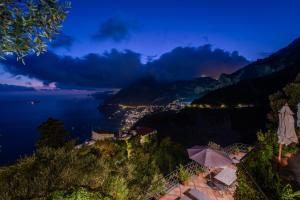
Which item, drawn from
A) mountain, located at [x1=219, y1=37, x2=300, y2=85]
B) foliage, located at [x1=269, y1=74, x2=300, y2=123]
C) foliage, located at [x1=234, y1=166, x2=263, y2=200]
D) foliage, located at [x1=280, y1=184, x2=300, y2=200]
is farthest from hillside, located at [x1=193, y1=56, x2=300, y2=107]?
foliage, located at [x1=280, y1=184, x2=300, y2=200]

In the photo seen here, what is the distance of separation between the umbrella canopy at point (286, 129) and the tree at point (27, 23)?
25.0 ft

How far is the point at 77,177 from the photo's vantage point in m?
6.89

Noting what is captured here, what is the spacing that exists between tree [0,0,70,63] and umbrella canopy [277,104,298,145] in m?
7.62

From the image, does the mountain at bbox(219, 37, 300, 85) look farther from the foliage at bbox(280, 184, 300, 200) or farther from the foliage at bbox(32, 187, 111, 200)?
the foliage at bbox(32, 187, 111, 200)

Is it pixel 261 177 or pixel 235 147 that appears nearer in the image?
pixel 261 177

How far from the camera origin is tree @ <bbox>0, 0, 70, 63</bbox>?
3.92 meters

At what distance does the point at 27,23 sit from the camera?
13.4 feet

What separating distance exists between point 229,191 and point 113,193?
627cm

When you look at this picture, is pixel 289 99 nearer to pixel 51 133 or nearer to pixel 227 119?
pixel 51 133

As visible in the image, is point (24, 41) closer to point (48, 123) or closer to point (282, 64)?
point (48, 123)

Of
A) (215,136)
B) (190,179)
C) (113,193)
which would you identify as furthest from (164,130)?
(113,193)

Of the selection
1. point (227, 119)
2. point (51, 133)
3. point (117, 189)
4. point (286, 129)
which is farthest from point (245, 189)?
point (227, 119)

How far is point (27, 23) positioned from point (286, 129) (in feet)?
26.9

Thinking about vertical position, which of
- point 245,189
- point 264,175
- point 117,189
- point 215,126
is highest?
point 264,175
